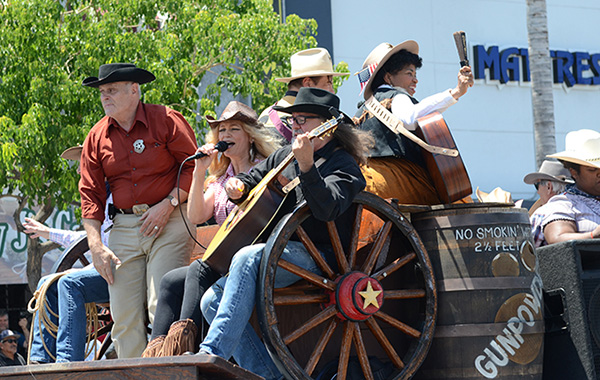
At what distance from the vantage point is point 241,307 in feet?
12.2

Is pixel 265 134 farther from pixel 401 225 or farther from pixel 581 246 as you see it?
pixel 581 246

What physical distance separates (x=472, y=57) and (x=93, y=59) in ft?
30.6

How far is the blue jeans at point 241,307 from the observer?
3684 mm

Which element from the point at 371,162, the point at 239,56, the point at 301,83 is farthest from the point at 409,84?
the point at 239,56

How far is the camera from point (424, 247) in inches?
167

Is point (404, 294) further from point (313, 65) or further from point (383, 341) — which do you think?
point (313, 65)

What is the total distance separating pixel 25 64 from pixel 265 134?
635cm

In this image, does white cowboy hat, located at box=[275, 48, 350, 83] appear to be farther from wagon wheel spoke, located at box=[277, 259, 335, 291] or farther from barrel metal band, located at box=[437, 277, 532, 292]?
wagon wheel spoke, located at box=[277, 259, 335, 291]

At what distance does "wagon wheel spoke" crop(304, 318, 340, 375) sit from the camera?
3.82 metres

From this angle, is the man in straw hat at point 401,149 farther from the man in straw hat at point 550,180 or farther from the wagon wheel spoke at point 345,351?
the man in straw hat at point 550,180

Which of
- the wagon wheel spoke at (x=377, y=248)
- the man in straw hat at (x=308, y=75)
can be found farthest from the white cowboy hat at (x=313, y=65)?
the wagon wheel spoke at (x=377, y=248)

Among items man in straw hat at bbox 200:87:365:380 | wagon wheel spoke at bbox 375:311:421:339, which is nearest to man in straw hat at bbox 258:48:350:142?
man in straw hat at bbox 200:87:365:380

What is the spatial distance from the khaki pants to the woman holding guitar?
0.62ft

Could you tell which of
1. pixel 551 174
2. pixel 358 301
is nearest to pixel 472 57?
pixel 551 174
